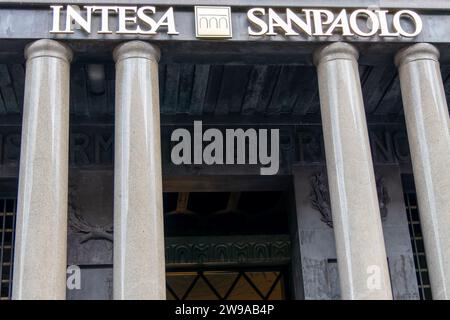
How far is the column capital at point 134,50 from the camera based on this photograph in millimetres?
18719

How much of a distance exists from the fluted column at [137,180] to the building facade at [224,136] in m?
0.04

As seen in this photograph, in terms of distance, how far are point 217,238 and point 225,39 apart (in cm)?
1118

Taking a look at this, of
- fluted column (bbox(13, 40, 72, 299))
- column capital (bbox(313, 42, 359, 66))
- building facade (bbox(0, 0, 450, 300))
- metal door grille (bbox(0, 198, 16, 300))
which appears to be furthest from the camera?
metal door grille (bbox(0, 198, 16, 300))

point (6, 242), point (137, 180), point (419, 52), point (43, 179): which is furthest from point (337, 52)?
point (6, 242)

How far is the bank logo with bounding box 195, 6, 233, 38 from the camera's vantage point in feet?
62.9

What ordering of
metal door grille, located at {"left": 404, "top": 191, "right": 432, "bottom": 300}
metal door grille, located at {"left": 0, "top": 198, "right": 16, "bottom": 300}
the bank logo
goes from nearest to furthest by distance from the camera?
the bank logo → metal door grille, located at {"left": 0, "top": 198, "right": 16, "bottom": 300} → metal door grille, located at {"left": 404, "top": 191, "right": 432, "bottom": 300}

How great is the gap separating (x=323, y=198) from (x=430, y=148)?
224 inches

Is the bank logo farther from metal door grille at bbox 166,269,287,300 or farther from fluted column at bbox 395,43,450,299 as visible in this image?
metal door grille at bbox 166,269,287,300

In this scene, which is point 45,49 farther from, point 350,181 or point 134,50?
point 350,181

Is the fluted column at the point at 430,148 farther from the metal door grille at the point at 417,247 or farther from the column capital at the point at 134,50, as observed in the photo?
the column capital at the point at 134,50

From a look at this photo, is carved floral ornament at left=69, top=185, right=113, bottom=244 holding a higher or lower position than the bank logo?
lower

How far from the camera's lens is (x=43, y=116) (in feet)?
57.7

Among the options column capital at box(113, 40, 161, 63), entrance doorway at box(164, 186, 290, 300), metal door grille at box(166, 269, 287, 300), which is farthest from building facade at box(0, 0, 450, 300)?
metal door grille at box(166, 269, 287, 300)

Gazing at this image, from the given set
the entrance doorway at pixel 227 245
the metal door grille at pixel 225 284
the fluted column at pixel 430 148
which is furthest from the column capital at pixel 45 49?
the metal door grille at pixel 225 284
